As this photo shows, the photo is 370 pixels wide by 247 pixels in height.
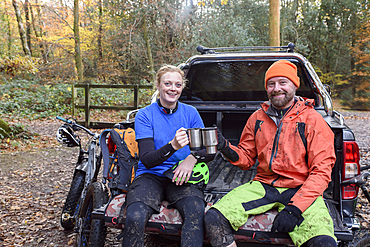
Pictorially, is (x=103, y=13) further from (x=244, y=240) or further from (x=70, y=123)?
(x=244, y=240)

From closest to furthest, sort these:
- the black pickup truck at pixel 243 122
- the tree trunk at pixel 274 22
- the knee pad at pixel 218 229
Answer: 1. the knee pad at pixel 218 229
2. the black pickup truck at pixel 243 122
3. the tree trunk at pixel 274 22

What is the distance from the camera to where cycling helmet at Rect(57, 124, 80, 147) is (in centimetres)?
327

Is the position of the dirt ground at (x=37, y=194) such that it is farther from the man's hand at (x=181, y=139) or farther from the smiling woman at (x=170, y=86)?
the smiling woman at (x=170, y=86)

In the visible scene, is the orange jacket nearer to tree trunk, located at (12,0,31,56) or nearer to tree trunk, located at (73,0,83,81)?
tree trunk, located at (73,0,83,81)

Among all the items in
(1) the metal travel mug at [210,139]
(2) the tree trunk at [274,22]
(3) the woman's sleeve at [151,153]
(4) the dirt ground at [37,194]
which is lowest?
(4) the dirt ground at [37,194]

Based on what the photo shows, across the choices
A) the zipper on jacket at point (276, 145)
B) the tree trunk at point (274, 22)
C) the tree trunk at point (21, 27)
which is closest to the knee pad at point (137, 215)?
the zipper on jacket at point (276, 145)

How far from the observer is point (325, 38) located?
20.9 meters

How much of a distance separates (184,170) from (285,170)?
81 cm

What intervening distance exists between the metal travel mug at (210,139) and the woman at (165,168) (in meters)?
0.15

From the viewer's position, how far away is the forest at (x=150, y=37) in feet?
45.8

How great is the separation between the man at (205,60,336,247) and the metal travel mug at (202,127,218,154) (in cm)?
19

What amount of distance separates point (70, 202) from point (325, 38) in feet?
72.8

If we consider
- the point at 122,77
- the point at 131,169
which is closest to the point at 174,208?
the point at 131,169

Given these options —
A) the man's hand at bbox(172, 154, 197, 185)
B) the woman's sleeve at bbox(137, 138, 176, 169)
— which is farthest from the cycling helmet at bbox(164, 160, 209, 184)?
the woman's sleeve at bbox(137, 138, 176, 169)
